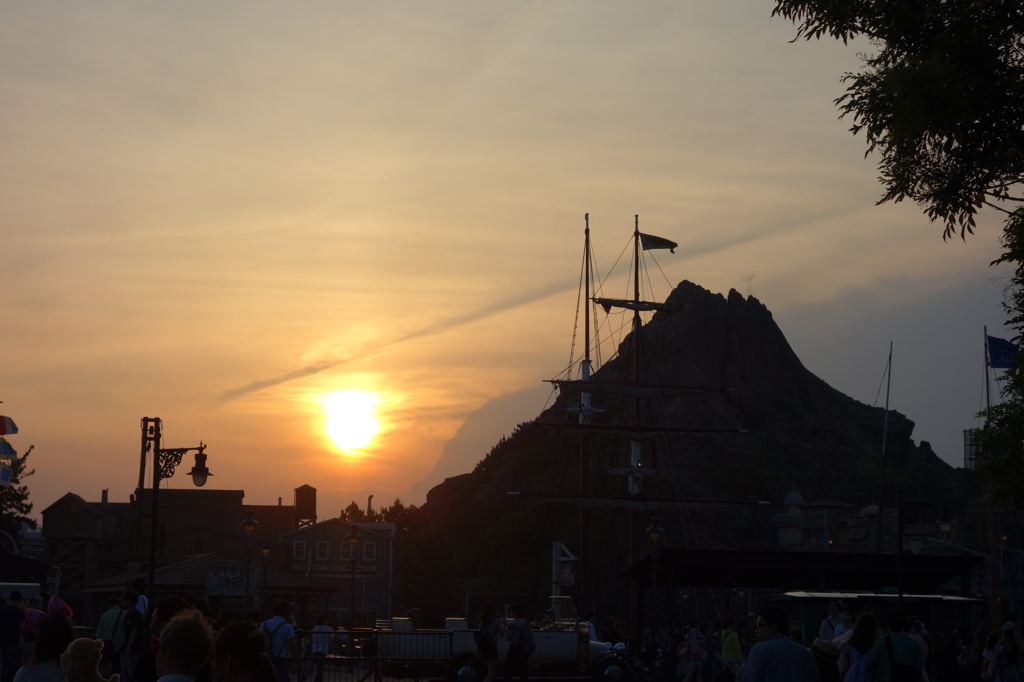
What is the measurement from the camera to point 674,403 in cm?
14575

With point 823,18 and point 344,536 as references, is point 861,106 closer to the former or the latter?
point 823,18

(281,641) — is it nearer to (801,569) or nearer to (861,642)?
(861,642)

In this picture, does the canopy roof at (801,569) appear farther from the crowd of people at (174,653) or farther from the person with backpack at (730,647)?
the crowd of people at (174,653)

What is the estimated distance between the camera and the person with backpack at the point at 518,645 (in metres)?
23.2

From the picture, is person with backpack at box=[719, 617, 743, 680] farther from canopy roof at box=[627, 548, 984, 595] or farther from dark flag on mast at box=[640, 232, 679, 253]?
dark flag on mast at box=[640, 232, 679, 253]

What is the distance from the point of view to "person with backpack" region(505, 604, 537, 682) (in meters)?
23.2

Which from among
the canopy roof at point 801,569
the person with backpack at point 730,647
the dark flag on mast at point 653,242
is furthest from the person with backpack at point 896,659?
the dark flag on mast at point 653,242

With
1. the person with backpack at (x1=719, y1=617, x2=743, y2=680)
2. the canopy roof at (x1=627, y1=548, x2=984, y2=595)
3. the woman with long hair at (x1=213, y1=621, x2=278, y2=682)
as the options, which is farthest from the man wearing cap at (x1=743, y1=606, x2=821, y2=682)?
the canopy roof at (x1=627, y1=548, x2=984, y2=595)

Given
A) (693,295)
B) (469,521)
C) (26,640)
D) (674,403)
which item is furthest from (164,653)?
(693,295)

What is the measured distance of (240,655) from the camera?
6.72 m

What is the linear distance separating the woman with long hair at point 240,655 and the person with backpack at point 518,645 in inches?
659

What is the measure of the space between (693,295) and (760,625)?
14888 centimetres

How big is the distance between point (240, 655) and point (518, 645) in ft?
56.0

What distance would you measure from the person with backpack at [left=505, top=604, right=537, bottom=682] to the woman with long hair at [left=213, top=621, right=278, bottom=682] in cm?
1673
